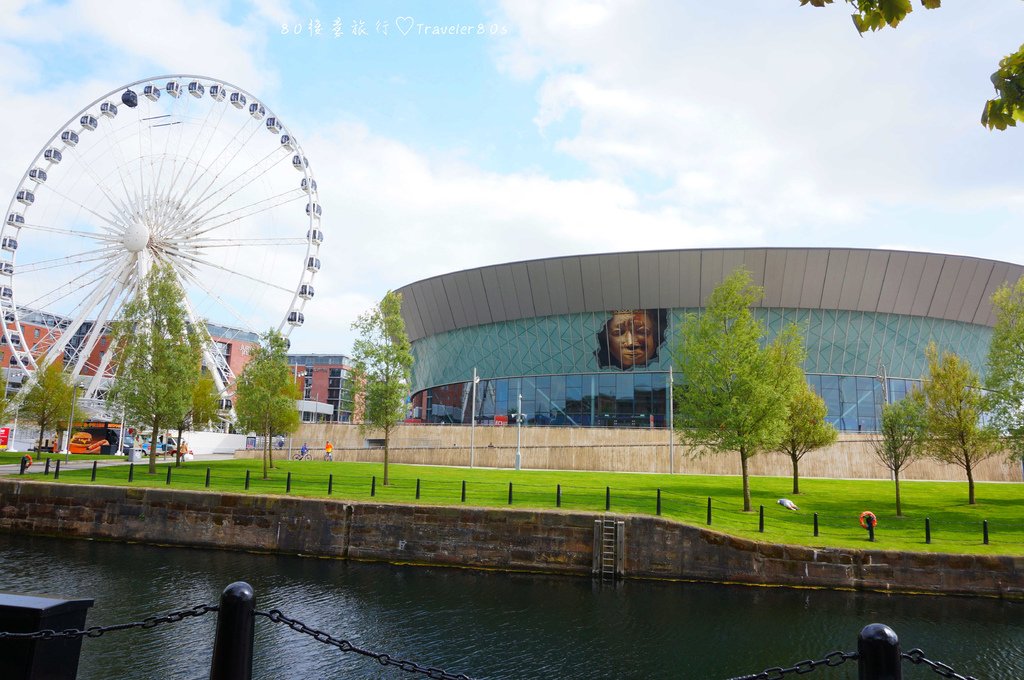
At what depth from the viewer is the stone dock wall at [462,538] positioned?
1873 centimetres

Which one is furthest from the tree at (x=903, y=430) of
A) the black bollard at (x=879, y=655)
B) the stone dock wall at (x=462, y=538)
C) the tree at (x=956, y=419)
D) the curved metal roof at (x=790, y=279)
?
the curved metal roof at (x=790, y=279)

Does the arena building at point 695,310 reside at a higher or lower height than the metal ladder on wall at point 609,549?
higher

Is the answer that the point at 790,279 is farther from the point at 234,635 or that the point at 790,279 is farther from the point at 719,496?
the point at 234,635

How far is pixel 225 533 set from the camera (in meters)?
23.7

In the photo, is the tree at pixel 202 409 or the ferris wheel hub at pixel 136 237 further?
the ferris wheel hub at pixel 136 237

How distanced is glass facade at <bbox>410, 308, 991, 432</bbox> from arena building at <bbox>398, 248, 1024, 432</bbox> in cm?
9

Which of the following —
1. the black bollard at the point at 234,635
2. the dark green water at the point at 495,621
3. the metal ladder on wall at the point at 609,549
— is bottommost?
the dark green water at the point at 495,621

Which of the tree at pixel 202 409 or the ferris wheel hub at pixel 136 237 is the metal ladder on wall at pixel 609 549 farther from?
the ferris wheel hub at pixel 136 237

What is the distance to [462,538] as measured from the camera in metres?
21.7

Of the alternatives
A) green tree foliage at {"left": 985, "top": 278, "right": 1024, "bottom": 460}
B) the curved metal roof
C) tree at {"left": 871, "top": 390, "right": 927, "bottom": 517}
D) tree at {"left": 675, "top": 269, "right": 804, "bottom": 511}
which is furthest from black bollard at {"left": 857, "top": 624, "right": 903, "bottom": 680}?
the curved metal roof

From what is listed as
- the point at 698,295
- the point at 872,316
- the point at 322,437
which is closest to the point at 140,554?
the point at 322,437

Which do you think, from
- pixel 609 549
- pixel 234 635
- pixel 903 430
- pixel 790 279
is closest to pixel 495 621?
pixel 609 549

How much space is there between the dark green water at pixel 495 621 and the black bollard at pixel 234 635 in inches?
294

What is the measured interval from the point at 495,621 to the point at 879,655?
11.9 meters
